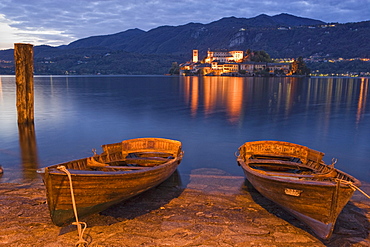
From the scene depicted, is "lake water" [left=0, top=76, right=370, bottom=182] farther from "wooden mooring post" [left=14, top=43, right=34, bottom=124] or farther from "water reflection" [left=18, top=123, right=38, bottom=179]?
"wooden mooring post" [left=14, top=43, right=34, bottom=124]

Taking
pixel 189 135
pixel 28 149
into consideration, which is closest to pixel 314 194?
pixel 189 135

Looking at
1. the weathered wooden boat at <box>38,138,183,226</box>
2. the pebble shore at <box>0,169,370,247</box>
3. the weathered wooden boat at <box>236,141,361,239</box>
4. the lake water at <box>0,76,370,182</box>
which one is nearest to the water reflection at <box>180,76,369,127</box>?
the lake water at <box>0,76,370,182</box>

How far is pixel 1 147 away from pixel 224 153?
1223cm

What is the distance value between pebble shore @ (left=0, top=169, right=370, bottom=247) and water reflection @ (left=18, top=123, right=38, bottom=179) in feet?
6.65

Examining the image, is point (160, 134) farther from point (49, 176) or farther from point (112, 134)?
point (49, 176)

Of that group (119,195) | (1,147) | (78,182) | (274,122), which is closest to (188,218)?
(119,195)

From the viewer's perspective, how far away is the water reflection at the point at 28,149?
1195 centimetres

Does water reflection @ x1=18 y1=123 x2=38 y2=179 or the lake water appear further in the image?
the lake water

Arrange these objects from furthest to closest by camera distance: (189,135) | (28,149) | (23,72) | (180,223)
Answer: (189,135) < (23,72) < (28,149) < (180,223)

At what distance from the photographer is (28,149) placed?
52.3 ft

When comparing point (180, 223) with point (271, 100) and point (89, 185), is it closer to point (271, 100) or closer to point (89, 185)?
point (89, 185)

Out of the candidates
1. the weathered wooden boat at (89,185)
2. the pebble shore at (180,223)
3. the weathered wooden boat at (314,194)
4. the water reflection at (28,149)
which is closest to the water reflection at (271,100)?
the water reflection at (28,149)

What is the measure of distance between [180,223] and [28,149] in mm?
11901

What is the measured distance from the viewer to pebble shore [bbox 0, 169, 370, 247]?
6.80m
